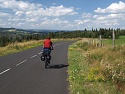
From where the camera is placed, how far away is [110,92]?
8.08m

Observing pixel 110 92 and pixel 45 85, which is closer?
pixel 110 92

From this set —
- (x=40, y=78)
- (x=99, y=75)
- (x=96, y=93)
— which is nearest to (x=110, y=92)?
(x=96, y=93)

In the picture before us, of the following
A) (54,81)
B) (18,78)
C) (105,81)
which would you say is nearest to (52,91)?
(54,81)

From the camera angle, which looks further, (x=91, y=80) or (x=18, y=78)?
(x=18, y=78)

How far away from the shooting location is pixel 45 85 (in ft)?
32.2

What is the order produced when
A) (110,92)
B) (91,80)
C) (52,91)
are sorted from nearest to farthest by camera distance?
(110,92) < (52,91) < (91,80)

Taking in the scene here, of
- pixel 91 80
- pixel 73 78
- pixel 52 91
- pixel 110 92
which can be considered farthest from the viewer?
pixel 73 78

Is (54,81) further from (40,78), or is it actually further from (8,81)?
(8,81)

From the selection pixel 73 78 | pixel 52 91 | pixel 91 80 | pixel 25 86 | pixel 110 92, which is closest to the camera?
pixel 110 92

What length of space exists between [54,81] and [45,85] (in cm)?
89

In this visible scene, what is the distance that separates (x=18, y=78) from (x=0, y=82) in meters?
1.20

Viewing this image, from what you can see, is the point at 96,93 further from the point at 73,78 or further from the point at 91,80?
the point at 73,78

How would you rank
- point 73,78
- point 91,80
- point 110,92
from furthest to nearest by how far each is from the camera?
point 73,78, point 91,80, point 110,92

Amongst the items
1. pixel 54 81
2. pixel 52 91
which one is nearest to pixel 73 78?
pixel 54 81
